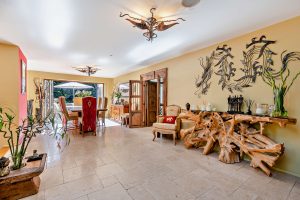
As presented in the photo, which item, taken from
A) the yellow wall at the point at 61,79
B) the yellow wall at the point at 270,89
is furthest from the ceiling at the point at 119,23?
the yellow wall at the point at 61,79

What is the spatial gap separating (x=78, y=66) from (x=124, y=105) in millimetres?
2591

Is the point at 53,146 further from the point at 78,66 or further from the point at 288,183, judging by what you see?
the point at 288,183

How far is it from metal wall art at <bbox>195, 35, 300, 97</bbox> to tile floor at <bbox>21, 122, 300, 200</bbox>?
1.61 metres

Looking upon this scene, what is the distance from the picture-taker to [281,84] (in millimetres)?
2529

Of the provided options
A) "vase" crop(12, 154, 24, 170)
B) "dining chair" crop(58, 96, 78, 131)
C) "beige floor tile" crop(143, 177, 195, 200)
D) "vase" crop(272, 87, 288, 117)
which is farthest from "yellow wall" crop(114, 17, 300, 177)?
"dining chair" crop(58, 96, 78, 131)

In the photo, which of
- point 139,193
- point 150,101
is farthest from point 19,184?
point 150,101

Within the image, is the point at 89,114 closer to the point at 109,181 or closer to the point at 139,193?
the point at 109,181

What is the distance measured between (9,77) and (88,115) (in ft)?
6.87

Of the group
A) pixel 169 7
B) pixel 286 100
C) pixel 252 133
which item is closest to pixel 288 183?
pixel 252 133

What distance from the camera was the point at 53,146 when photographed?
143 inches

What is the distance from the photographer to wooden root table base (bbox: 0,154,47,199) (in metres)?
1.70

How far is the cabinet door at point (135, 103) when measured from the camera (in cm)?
596

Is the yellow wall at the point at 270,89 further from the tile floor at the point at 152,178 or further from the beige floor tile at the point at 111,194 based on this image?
the beige floor tile at the point at 111,194

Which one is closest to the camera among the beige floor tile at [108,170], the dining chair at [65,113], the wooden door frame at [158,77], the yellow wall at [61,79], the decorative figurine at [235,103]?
the beige floor tile at [108,170]
